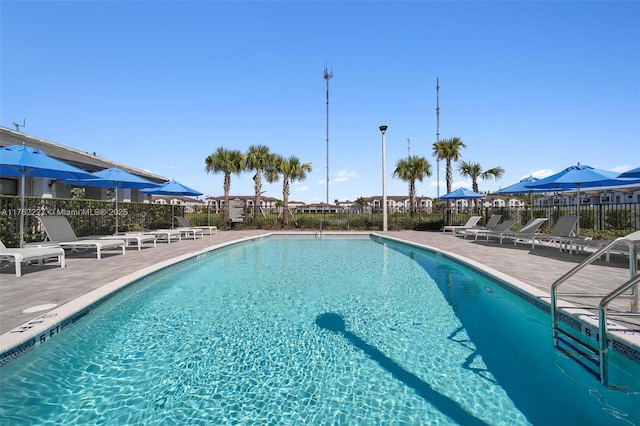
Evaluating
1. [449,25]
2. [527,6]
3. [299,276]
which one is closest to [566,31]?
[527,6]

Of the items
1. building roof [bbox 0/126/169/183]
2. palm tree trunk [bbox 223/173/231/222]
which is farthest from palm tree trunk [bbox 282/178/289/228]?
building roof [bbox 0/126/169/183]

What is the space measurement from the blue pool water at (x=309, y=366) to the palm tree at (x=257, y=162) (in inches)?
669

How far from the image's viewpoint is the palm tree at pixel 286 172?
72.9 feet

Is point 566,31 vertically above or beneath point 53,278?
above

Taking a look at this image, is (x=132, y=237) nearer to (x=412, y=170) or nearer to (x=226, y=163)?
(x=226, y=163)

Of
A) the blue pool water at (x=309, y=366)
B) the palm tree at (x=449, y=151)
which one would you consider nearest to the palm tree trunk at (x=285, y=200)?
the palm tree at (x=449, y=151)

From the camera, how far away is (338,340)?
3883 millimetres

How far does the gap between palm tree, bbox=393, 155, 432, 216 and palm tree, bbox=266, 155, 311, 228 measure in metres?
7.46

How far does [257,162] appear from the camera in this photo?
2202cm

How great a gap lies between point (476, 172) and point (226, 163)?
2136 cm

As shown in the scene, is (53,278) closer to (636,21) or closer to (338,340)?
(338,340)

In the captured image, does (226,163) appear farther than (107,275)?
Yes

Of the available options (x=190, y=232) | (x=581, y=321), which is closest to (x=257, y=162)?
(x=190, y=232)

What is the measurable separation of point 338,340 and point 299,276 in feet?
12.3
